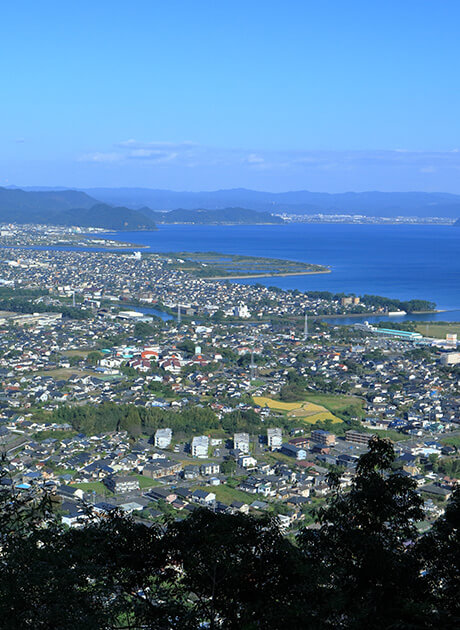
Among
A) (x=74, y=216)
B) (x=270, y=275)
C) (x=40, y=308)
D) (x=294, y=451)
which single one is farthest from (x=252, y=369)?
(x=74, y=216)

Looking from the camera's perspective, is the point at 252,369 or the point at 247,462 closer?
the point at 247,462

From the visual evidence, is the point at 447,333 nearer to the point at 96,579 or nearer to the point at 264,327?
the point at 264,327

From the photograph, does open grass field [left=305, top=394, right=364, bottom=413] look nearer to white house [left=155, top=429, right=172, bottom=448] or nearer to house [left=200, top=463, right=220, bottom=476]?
white house [left=155, top=429, right=172, bottom=448]

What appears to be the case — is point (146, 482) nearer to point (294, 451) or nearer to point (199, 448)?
point (199, 448)

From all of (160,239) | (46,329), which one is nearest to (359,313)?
(46,329)

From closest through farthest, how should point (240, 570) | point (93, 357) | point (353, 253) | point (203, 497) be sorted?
point (240, 570) < point (203, 497) < point (93, 357) < point (353, 253)

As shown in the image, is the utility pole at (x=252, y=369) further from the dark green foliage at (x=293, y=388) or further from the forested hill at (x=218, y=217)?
the forested hill at (x=218, y=217)

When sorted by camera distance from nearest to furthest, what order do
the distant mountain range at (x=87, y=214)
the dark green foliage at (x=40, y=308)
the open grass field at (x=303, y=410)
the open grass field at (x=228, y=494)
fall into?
the open grass field at (x=228, y=494)
the open grass field at (x=303, y=410)
the dark green foliage at (x=40, y=308)
the distant mountain range at (x=87, y=214)

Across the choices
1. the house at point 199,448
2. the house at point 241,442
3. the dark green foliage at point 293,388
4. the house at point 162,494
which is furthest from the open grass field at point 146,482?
the dark green foliage at point 293,388
